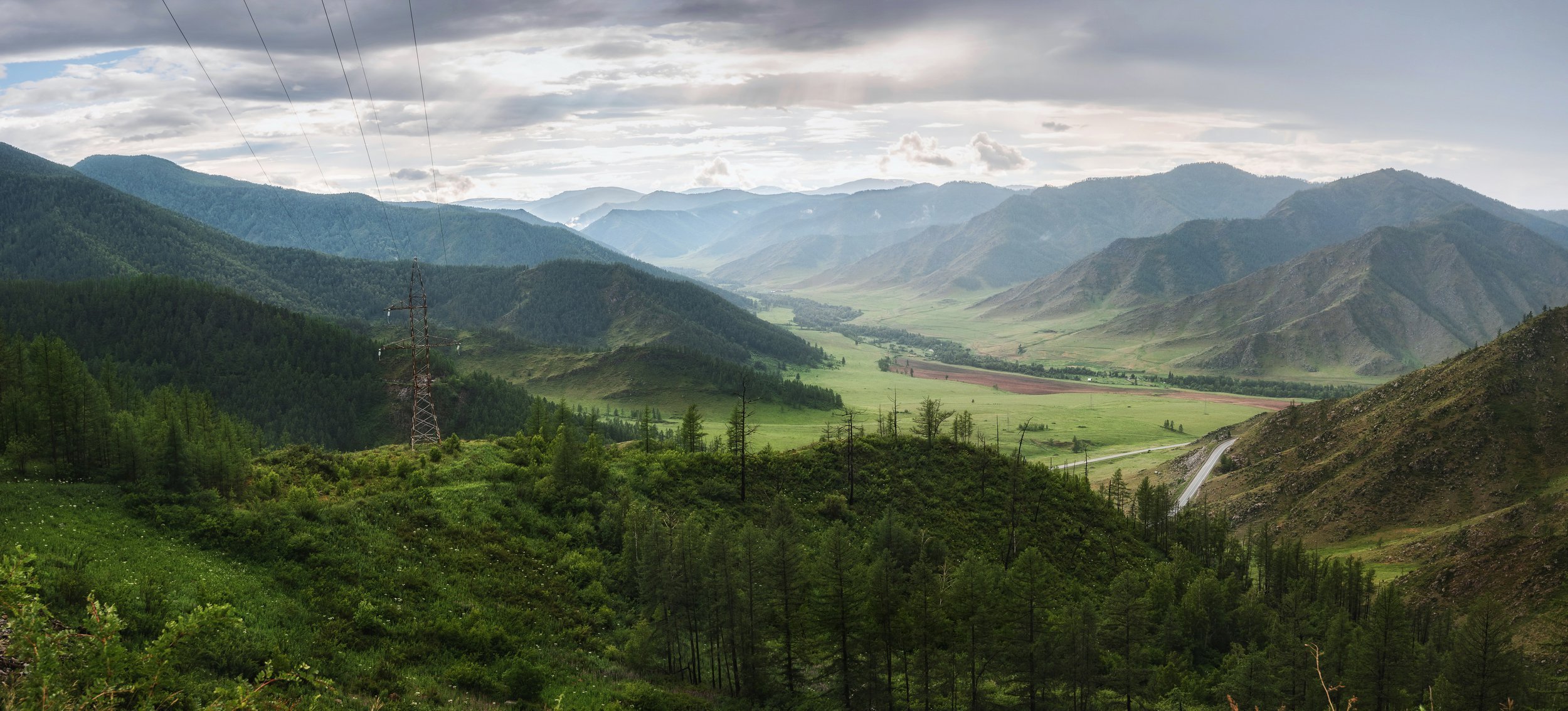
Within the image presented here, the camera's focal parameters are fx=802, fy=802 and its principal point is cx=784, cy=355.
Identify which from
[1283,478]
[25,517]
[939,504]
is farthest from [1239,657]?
[1283,478]

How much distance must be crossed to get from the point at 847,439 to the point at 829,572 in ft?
164

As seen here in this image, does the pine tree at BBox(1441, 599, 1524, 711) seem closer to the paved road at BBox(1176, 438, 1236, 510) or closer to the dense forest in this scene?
the dense forest

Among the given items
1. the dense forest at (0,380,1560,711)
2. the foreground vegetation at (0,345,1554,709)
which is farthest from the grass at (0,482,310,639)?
the dense forest at (0,380,1560,711)

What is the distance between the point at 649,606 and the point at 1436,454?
502 ft

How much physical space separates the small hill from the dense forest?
64937 mm

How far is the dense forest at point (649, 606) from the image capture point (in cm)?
3891

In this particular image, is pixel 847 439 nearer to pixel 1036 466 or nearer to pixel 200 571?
pixel 1036 466

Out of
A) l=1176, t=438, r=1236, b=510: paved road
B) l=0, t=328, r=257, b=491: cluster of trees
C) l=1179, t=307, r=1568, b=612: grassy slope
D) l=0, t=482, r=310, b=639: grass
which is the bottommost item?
l=1176, t=438, r=1236, b=510: paved road

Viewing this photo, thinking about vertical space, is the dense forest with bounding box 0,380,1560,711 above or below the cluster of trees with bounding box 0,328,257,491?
below

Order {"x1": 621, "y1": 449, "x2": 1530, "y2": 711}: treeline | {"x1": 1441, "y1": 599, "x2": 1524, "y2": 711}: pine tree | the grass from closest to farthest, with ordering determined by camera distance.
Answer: the grass < {"x1": 621, "y1": 449, "x2": 1530, "y2": 711}: treeline < {"x1": 1441, "y1": 599, "x2": 1524, "y2": 711}: pine tree

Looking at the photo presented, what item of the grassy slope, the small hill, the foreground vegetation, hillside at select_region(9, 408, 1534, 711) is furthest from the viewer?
the small hill

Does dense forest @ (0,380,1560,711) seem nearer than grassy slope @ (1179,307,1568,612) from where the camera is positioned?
Yes

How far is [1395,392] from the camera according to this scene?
551ft

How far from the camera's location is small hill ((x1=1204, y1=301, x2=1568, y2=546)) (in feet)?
440
